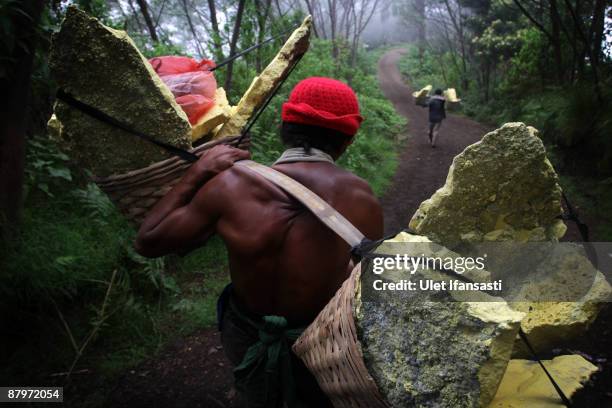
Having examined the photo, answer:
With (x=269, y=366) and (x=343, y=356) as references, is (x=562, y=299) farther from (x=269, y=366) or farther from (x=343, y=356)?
(x=269, y=366)

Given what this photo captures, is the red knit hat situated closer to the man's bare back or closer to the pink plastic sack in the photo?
the man's bare back

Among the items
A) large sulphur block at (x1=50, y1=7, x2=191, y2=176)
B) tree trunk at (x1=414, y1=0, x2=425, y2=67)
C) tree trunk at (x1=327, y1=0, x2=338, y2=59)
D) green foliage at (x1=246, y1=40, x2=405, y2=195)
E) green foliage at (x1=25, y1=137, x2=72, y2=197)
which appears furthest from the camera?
tree trunk at (x1=414, y1=0, x2=425, y2=67)

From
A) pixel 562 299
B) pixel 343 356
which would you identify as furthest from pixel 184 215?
pixel 562 299

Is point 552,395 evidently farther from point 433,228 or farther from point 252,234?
point 252,234

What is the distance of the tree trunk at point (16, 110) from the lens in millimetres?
2385

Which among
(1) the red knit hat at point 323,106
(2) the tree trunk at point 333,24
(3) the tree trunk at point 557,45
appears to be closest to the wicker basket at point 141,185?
(1) the red knit hat at point 323,106

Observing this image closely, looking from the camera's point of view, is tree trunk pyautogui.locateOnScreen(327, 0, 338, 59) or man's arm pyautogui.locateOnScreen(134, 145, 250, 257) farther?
tree trunk pyautogui.locateOnScreen(327, 0, 338, 59)

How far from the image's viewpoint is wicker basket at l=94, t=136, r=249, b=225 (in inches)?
51.3

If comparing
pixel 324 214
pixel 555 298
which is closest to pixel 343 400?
pixel 324 214

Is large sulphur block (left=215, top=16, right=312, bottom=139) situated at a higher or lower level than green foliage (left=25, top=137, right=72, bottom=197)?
higher

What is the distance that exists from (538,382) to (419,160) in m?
8.01

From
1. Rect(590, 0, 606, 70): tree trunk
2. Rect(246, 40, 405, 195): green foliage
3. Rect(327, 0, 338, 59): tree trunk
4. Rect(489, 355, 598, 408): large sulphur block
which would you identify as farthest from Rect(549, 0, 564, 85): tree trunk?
Rect(489, 355, 598, 408): large sulphur block

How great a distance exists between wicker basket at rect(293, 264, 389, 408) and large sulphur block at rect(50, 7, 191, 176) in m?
0.80

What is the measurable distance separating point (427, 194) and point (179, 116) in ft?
18.6
